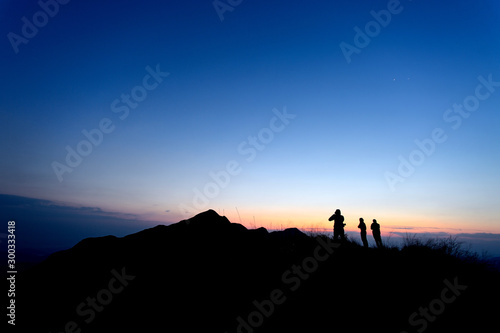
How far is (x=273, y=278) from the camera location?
23.1 feet

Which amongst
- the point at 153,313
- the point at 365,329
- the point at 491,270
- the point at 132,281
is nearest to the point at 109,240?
the point at 132,281

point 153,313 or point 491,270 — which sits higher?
point 153,313

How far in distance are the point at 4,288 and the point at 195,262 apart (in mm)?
6586

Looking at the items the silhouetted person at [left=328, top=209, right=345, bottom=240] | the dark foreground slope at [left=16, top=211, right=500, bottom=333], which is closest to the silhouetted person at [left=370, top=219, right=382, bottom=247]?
the silhouetted person at [left=328, top=209, right=345, bottom=240]

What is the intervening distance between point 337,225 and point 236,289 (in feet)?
28.0

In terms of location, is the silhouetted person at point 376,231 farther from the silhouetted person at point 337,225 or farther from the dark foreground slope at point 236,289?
the dark foreground slope at point 236,289

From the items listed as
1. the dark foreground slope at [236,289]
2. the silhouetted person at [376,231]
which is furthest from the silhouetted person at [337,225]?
the dark foreground slope at [236,289]

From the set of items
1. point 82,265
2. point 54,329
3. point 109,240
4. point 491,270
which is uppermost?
point 109,240

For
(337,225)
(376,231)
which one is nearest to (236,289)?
(337,225)

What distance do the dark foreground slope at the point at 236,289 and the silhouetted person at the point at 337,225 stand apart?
4032 mm

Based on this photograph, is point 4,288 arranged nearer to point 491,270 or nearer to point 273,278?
point 273,278

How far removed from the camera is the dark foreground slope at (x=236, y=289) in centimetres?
546

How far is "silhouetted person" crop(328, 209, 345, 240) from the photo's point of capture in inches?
507

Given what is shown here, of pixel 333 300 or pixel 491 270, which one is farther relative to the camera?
pixel 491 270
